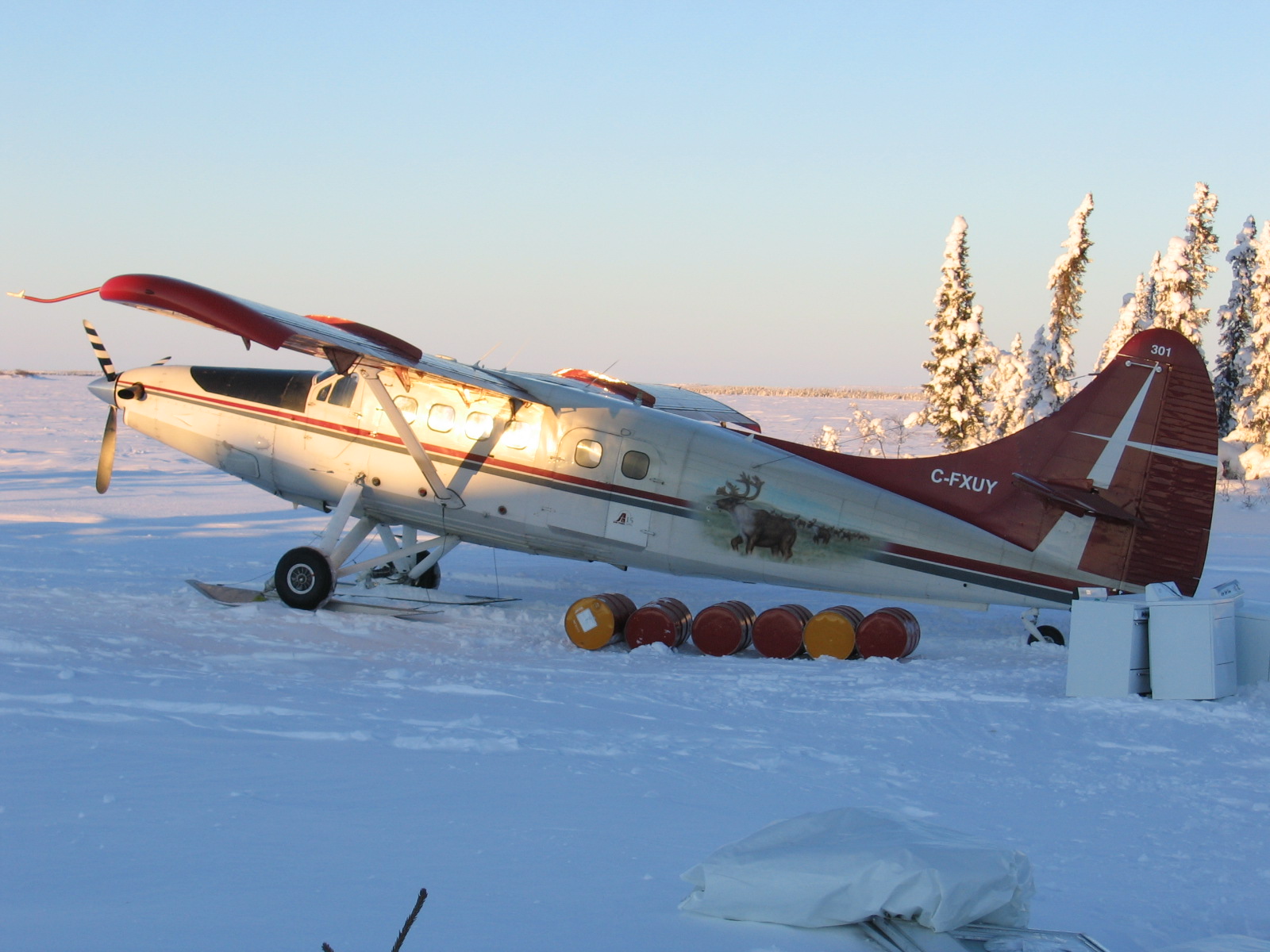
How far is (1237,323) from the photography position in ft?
132

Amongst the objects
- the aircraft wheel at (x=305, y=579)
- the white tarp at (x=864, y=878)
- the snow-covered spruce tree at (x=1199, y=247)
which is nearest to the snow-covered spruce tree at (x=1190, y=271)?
the snow-covered spruce tree at (x=1199, y=247)

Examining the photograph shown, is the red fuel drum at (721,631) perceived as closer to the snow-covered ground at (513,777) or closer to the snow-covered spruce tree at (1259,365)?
the snow-covered ground at (513,777)

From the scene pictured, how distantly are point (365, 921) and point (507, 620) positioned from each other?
8.21m

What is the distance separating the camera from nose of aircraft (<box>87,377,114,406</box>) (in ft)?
44.7

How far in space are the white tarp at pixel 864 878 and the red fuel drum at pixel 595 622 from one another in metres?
6.64

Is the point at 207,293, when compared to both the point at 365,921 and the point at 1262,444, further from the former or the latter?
the point at 1262,444

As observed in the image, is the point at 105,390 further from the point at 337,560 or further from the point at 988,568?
the point at 988,568

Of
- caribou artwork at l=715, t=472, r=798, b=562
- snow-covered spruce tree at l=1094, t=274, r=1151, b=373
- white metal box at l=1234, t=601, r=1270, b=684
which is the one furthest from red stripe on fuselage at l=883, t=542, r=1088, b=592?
snow-covered spruce tree at l=1094, t=274, r=1151, b=373

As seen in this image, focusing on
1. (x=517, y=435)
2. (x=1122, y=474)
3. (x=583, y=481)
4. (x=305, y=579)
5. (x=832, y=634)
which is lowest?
(x=305, y=579)

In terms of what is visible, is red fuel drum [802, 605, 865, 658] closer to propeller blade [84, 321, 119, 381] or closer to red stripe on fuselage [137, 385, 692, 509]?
red stripe on fuselage [137, 385, 692, 509]

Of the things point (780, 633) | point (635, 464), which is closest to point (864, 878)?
point (780, 633)

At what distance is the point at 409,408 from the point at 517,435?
1343 mm

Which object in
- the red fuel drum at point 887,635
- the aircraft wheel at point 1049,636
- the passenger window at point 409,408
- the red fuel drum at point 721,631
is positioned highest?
the passenger window at point 409,408

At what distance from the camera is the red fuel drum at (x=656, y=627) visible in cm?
1069
